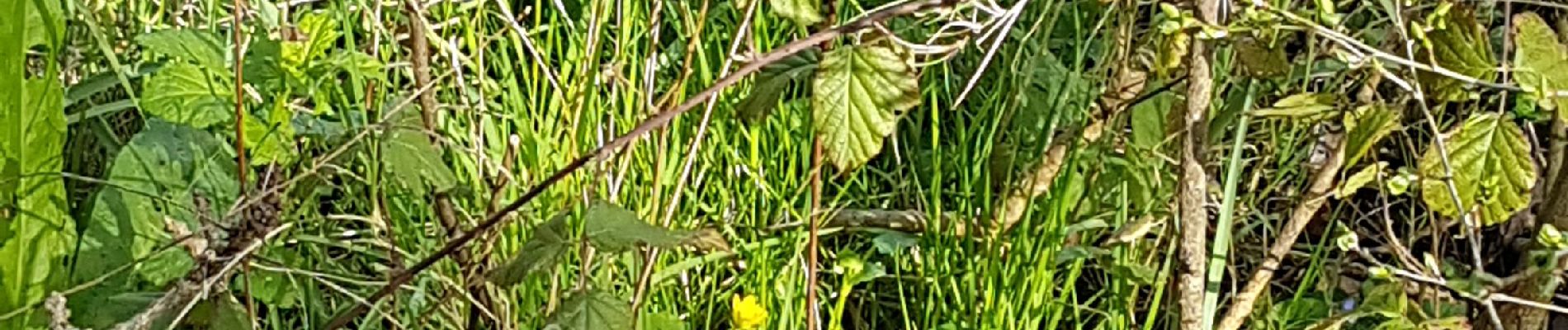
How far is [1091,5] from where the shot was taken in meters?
1.70

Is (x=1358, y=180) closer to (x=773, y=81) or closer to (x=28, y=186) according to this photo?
(x=773, y=81)

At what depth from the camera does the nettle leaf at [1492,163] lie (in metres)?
1.03

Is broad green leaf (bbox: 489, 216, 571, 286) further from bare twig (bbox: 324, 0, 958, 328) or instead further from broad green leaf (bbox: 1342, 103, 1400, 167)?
broad green leaf (bbox: 1342, 103, 1400, 167)

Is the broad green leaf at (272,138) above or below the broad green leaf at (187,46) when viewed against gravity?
below

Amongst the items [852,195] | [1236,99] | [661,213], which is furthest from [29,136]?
[1236,99]

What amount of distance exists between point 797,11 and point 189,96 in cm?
56

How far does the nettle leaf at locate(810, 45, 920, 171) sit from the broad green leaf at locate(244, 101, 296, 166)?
0.46 meters

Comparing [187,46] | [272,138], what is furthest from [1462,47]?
[187,46]

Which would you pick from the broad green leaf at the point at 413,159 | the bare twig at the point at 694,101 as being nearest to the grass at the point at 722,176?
the broad green leaf at the point at 413,159

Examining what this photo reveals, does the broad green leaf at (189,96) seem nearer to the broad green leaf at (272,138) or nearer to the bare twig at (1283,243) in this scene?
the broad green leaf at (272,138)

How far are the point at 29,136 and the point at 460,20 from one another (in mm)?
456

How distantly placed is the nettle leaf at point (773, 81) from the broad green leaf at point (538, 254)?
143mm

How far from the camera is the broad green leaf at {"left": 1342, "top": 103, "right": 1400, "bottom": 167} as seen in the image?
3.54 ft

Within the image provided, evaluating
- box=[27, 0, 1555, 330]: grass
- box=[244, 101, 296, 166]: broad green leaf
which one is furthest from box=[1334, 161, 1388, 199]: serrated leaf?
box=[244, 101, 296, 166]: broad green leaf
